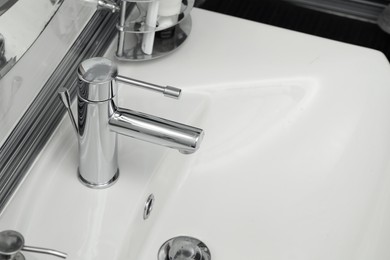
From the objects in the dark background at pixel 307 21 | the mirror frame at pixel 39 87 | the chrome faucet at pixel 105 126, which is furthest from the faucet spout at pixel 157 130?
the dark background at pixel 307 21

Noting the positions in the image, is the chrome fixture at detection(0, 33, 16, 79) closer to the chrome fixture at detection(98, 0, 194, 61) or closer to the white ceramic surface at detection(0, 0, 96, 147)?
the white ceramic surface at detection(0, 0, 96, 147)

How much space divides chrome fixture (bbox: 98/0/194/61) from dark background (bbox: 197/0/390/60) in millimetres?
583

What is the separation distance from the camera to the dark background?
1.45m

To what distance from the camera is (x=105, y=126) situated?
0.66 meters

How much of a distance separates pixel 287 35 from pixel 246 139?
0.67 ft

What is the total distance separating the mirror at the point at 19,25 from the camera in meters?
0.60

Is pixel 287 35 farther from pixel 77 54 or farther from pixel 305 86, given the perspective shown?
pixel 77 54

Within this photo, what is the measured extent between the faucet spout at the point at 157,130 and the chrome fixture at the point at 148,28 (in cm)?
18

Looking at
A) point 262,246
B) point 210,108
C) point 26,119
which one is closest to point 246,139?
point 210,108

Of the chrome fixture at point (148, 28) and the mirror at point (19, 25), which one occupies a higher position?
the mirror at point (19, 25)


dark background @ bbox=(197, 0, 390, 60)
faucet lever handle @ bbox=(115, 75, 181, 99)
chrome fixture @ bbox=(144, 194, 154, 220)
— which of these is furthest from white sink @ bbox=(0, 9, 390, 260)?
dark background @ bbox=(197, 0, 390, 60)

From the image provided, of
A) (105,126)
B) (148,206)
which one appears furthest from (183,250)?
(105,126)

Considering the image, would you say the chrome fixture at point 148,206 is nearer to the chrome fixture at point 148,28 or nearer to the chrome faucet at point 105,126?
the chrome faucet at point 105,126

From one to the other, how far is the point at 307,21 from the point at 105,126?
952 mm
